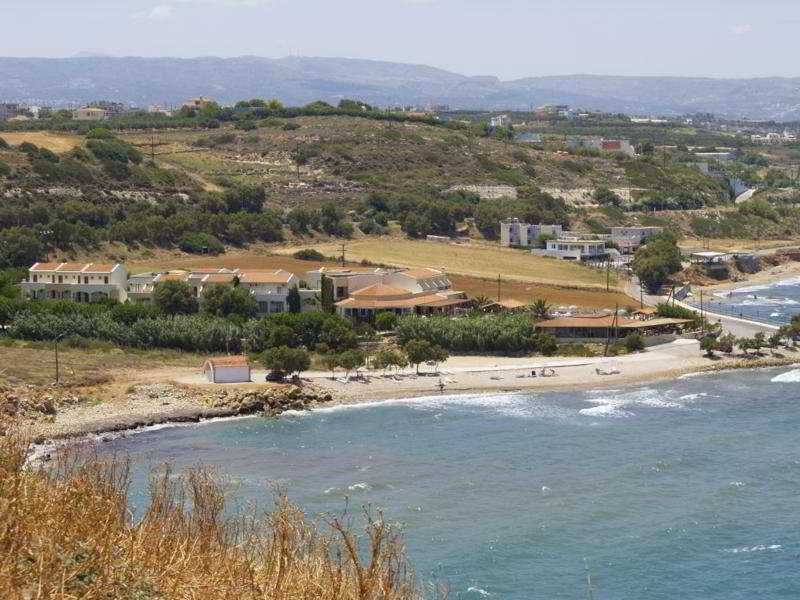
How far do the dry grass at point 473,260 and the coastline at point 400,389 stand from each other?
15040mm

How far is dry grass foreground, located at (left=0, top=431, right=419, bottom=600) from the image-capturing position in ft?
37.8

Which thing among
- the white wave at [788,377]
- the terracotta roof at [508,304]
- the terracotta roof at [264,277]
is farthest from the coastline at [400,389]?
the terracotta roof at [264,277]

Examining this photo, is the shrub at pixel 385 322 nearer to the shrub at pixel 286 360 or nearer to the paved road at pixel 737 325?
the shrub at pixel 286 360

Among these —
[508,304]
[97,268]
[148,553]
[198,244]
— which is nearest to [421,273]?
[508,304]

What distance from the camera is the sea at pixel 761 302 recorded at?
5122 cm

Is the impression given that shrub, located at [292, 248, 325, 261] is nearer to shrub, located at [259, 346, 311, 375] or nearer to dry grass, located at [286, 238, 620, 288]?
dry grass, located at [286, 238, 620, 288]

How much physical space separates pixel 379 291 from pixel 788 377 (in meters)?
14.0

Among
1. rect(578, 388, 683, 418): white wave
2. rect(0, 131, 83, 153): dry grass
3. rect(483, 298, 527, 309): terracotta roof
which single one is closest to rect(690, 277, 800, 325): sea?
rect(483, 298, 527, 309): terracotta roof

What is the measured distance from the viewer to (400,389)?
36.7 m

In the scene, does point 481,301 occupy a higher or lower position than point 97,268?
lower

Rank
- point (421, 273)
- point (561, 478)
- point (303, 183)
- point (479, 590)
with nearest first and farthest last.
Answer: point (479, 590) → point (561, 478) → point (421, 273) → point (303, 183)

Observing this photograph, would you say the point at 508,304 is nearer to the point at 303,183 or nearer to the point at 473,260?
the point at 473,260

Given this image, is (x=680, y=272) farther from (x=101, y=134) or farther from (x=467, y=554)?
(x=467, y=554)

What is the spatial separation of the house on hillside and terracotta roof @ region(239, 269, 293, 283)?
8.80 m
